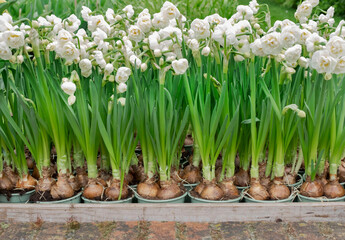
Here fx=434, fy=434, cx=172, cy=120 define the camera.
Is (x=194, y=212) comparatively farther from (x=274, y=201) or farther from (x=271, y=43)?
(x=271, y=43)

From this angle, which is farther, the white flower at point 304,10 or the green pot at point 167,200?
the white flower at point 304,10

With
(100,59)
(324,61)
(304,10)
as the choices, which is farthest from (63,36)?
(304,10)

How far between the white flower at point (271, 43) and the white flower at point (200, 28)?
11.4 inches

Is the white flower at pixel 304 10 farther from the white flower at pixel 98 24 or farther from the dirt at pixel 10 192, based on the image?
the dirt at pixel 10 192

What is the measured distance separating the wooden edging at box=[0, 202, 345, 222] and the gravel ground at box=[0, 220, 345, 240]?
0.03m

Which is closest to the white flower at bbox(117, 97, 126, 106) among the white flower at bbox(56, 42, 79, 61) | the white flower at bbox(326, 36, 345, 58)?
the white flower at bbox(56, 42, 79, 61)

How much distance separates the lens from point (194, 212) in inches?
87.7

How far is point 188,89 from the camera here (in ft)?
7.36

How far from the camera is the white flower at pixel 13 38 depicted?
2.02 m

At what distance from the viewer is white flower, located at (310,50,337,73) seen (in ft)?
6.51

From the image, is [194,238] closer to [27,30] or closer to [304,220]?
[304,220]

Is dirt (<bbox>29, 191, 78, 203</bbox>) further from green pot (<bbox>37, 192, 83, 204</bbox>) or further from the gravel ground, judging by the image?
the gravel ground

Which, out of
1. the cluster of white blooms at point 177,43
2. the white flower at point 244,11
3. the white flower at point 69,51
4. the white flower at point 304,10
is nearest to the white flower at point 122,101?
the cluster of white blooms at point 177,43

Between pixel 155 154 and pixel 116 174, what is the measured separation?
242 millimetres
